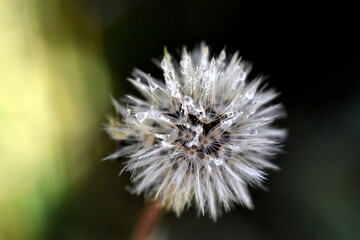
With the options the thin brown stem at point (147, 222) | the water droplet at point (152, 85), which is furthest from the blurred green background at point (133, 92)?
the water droplet at point (152, 85)

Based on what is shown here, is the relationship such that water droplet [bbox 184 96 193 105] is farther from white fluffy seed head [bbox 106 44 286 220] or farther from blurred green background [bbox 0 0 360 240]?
blurred green background [bbox 0 0 360 240]

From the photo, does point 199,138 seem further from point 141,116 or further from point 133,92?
point 133,92

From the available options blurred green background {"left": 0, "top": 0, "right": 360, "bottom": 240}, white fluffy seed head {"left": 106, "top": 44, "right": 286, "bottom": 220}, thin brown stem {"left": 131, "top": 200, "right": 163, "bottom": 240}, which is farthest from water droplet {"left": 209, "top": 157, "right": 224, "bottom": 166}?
blurred green background {"left": 0, "top": 0, "right": 360, "bottom": 240}

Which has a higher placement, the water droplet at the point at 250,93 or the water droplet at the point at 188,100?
the water droplet at the point at 188,100

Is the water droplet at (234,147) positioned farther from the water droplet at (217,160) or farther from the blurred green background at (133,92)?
the blurred green background at (133,92)

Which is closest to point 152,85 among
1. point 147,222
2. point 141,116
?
point 141,116

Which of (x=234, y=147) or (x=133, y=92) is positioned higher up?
(x=133, y=92)

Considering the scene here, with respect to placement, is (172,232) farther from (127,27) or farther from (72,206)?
(127,27)

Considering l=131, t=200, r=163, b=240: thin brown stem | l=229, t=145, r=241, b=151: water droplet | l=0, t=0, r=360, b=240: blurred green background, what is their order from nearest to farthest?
l=229, t=145, r=241, b=151: water droplet
l=131, t=200, r=163, b=240: thin brown stem
l=0, t=0, r=360, b=240: blurred green background

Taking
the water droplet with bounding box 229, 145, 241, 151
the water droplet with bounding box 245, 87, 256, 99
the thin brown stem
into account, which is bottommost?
the thin brown stem
